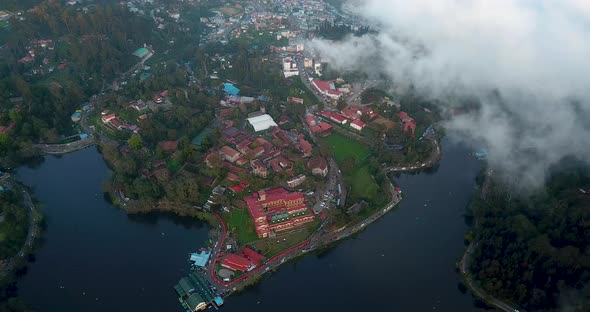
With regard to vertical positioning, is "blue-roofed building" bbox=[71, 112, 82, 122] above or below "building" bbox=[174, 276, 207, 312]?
below

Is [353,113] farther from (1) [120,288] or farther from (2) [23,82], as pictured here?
(2) [23,82]

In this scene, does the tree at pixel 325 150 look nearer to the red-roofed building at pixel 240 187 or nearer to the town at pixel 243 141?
the town at pixel 243 141

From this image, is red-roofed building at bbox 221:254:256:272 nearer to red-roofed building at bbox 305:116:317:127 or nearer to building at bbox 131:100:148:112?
red-roofed building at bbox 305:116:317:127

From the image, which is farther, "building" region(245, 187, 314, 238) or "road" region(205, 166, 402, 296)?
"building" region(245, 187, 314, 238)

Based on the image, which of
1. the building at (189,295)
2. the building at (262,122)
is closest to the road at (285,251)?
the building at (189,295)

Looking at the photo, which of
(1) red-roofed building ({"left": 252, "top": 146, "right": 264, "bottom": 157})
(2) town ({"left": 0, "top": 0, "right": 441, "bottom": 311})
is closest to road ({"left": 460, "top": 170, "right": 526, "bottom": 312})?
(2) town ({"left": 0, "top": 0, "right": 441, "bottom": 311})

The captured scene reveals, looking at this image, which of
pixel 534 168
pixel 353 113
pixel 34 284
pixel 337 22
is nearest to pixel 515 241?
pixel 534 168
